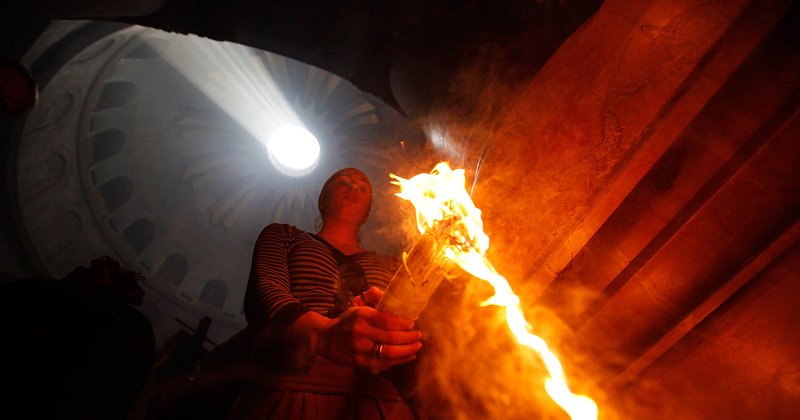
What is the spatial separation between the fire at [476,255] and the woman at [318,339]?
1.51 feet

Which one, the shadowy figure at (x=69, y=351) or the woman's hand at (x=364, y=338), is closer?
the woman's hand at (x=364, y=338)

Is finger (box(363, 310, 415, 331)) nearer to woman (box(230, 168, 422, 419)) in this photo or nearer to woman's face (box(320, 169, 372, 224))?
woman (box(230, 168, 422, 419))

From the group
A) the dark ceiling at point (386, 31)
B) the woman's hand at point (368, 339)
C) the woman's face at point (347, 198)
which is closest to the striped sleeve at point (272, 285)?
the woman's hand at point (368, 339)

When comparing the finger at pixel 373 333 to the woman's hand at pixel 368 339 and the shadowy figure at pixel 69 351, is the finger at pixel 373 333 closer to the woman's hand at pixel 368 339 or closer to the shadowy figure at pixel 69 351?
the woman's hand at pixel 368 339

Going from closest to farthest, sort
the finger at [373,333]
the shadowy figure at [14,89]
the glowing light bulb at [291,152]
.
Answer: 1. the finger at [373,333]
2. the shadowy figure at [14,89]
3. the glowing light bulb at [291,152]

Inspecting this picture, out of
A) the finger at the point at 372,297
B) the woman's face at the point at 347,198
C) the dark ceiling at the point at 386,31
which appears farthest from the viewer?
the woman's face at the point at 347,198

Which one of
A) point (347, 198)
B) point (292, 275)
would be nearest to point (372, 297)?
point (292, 275)

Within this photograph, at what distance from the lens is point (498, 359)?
7.13 ft

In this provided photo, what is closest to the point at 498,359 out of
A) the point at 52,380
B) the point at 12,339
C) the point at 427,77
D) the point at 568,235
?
the point at 568,235

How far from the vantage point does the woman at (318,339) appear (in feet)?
5.43

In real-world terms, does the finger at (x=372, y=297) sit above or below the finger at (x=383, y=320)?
above

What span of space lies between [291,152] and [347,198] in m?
15.1

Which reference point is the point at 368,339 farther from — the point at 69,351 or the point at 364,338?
the point at 69,351

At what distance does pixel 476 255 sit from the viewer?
1917 millimetres
